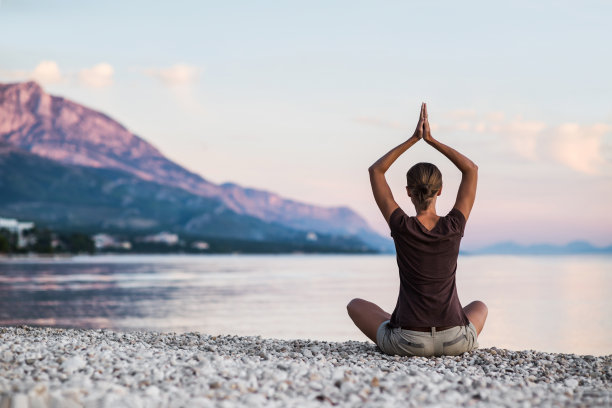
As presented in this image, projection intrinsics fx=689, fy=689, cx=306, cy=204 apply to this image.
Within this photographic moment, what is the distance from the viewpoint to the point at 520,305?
2725 centimetres

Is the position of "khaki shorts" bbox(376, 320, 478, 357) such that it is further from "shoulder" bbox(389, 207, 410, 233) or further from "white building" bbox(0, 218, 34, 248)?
"white building" bbox(0, 218, 34, 248)

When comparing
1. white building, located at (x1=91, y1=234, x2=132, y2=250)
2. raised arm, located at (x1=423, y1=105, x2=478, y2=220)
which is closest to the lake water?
raised arm, located at (x1=423, y1=105, x2=478, y2=220)

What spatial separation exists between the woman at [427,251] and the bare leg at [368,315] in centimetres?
43

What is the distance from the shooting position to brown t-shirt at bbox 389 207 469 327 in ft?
22.4

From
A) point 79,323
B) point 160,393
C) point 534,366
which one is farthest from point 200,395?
point 79,323

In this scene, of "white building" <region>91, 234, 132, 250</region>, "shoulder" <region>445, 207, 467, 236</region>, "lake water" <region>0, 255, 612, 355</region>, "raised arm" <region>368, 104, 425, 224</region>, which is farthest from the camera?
"white building" <region>91, 234, 132, 250</region>

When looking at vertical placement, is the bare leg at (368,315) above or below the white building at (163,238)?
above

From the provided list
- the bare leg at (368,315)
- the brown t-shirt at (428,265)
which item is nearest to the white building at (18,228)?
the bare leg at (368,315)

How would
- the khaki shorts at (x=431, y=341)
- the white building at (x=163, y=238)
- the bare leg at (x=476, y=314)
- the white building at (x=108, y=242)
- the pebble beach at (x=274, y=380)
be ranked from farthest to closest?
the white building at (x=163, y=238) → the white building at (x=108, y=242) → the bare leg at (x=476, y=314) → the khaki shorts at (x=431, y=341) → the pebble beach at (x=274, y=380)

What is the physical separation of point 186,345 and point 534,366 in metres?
4.27

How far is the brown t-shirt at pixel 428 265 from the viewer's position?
681 cm

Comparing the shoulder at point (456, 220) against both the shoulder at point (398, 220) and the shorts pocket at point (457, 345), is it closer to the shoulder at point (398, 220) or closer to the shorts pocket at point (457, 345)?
the shoulder at point (398, 220)

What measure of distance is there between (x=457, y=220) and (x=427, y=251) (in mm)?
436

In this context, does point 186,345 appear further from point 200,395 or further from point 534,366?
point 534,366
